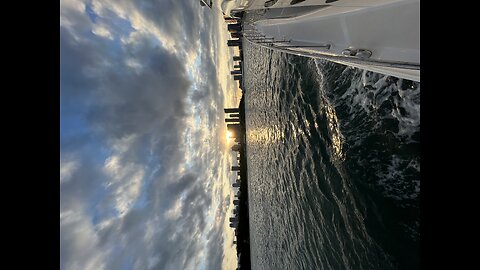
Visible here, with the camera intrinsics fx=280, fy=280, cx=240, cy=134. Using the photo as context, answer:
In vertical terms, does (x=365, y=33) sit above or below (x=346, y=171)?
above

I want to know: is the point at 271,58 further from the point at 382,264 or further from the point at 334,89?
the point at 382,264

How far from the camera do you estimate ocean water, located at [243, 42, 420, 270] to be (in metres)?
9.38

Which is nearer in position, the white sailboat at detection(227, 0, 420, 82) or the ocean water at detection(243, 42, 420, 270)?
the white sailboat at detection(227, 0, 420, 82)

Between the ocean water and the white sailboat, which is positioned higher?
the white sailboat

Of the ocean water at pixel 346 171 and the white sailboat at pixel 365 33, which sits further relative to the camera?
the ocean water at pixel 346 171

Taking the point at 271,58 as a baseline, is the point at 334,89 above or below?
below

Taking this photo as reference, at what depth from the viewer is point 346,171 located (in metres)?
12.5

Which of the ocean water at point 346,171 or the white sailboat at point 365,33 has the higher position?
the white sailboat at point 365,33

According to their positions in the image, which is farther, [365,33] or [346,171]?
[346,171]

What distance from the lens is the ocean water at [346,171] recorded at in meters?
9.38
